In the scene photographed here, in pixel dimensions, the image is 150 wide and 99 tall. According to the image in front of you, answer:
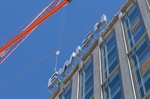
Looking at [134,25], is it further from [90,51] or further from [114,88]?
[90,51]

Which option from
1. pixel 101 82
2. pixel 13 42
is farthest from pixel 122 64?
pixel 13 42

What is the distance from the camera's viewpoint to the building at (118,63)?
1232 inches

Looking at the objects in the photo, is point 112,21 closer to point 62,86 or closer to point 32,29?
point 62,86

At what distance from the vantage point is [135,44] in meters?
35.3

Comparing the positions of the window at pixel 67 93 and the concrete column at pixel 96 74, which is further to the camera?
the window at pixel 67 93

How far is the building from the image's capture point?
31.3 metres

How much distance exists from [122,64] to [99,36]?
1104cm

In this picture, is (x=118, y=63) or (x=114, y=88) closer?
(x=114, y=88)

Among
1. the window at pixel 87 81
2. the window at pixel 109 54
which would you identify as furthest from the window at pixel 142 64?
the window at pixel 87 81

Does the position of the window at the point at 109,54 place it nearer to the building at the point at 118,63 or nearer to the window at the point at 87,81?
the building at the point at 118,63

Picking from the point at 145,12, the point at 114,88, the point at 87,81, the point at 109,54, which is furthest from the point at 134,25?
the point at 87,81

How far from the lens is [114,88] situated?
33.8 meters

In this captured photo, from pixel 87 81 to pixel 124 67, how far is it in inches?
315

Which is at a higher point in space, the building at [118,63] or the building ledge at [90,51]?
the building ledge at [90,51]
